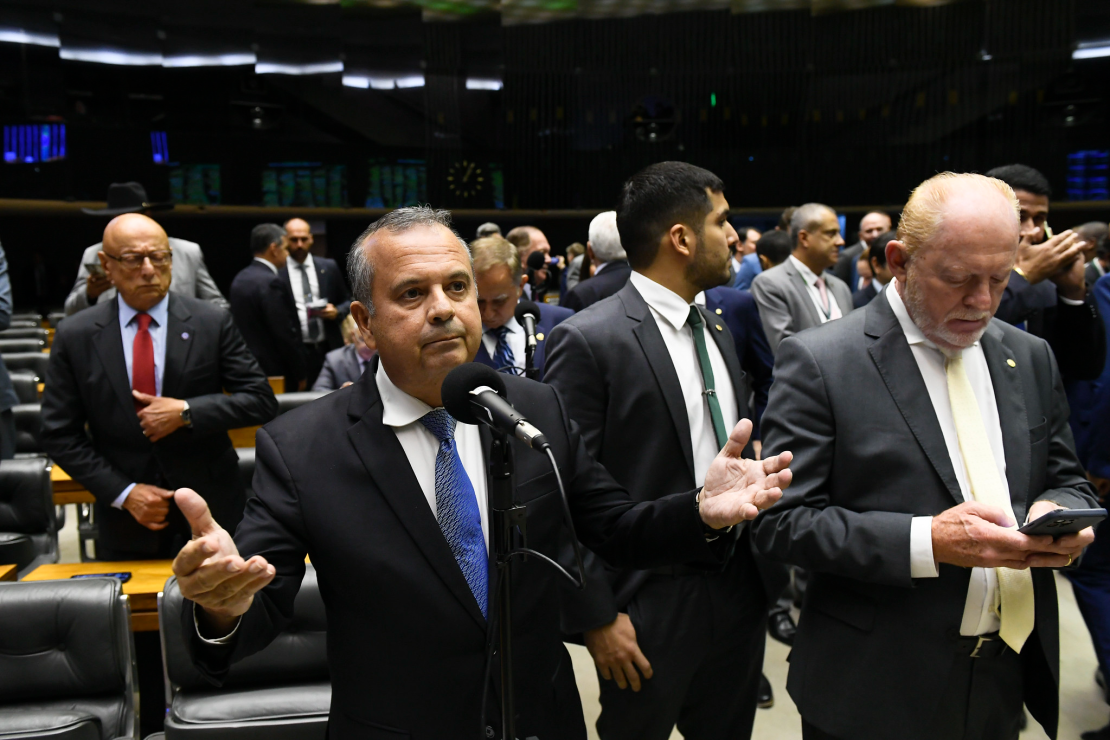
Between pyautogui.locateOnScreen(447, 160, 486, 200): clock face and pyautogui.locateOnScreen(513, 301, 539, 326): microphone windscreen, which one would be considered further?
pyautogui.locateOnScreen(447, 160, 486, 200): clock face

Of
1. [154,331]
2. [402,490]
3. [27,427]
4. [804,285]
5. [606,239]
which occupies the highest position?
[606,239]

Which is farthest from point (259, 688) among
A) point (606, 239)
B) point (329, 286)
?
point (329, 286)

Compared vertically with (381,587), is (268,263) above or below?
above

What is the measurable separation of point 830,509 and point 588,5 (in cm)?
1180

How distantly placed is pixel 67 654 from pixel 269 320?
445 cm

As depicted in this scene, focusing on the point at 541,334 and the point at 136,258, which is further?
the point at 541,334

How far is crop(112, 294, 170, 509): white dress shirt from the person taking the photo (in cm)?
323

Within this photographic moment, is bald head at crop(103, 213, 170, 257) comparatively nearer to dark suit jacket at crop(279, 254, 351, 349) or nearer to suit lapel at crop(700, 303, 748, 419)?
suit lapel at crop(700, 303, 748, 419)

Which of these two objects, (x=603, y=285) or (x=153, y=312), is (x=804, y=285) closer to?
(x=603, y=285)

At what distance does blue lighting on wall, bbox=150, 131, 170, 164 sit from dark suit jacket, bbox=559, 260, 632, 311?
30.6 ft

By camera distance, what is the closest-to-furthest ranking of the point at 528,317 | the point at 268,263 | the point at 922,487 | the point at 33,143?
the point at 922,487 < the point at 528,317 < the point at 268,263 < the point at 33,143

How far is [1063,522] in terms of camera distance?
1.53 meters

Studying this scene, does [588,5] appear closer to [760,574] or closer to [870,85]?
[870,85]

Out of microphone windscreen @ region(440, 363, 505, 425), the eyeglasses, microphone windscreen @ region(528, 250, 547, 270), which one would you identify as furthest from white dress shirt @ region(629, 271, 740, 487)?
microphone windscreen @ region(528, 250, 547, 270)
